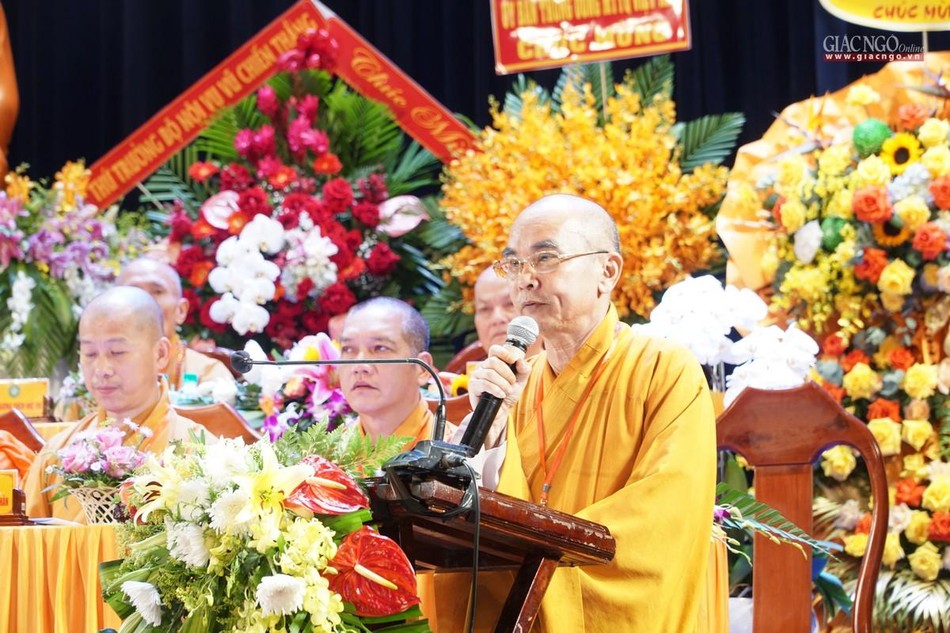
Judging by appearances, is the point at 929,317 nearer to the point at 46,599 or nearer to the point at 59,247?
the point at 46,599

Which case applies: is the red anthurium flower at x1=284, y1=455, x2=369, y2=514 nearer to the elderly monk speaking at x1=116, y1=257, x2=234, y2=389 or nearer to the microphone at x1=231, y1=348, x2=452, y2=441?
the microphone at x1=231, y1=348, x2=452, y2=441

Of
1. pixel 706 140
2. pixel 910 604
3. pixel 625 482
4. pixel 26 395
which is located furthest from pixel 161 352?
pixel 706 140

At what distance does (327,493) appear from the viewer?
1580 millimetres

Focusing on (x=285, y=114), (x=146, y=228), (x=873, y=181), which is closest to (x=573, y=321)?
(x=873, y=181)

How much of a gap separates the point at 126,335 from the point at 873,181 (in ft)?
Result: 6.71

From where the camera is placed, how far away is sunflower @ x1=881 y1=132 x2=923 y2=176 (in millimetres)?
3756

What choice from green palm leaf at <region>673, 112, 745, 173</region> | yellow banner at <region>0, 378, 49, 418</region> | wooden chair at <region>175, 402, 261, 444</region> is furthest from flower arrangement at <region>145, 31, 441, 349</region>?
wooden chair at <region>175, 402, 261, 444</region>

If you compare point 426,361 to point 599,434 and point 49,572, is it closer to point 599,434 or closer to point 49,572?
point 49,572

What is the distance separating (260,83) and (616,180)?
1.87 meters

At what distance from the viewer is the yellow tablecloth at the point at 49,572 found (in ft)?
9.07

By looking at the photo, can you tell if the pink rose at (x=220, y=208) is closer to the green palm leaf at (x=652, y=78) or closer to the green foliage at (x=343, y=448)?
the green palm leaf at (x=652, y=78)

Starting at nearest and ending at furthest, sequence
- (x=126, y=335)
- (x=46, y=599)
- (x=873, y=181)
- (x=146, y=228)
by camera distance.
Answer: (x=46, y=599), (x=126, y=335), (x=873, y=181), (x=146, y=228)

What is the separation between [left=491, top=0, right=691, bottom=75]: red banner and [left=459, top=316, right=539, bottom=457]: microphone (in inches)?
113

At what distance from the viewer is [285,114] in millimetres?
5367
